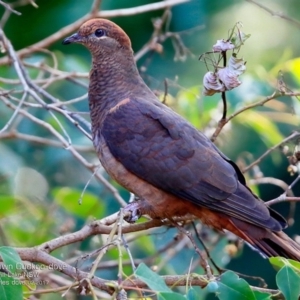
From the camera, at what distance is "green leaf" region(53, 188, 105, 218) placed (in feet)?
12.2

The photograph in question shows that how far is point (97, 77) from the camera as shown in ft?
11.7

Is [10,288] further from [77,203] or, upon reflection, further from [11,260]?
[77,203]

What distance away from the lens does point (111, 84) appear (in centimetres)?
352

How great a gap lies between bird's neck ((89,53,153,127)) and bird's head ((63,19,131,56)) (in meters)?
0.06

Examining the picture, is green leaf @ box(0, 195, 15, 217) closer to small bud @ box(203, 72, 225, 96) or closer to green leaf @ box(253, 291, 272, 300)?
small bud @ box(203, 72, 225, 96)

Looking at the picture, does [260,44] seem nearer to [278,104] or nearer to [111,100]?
[278,104]

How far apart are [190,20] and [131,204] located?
274 cm

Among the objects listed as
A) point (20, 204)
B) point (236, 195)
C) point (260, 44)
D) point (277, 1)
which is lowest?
point (20, 204)

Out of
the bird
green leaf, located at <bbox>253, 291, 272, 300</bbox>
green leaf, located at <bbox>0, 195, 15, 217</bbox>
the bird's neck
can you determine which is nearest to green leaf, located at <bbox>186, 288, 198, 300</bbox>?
green leaf, located at <bbox>253, 291, 272, 300</bbox>

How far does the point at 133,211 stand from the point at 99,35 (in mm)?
1027

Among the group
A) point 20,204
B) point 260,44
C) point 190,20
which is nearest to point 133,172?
point 20,204

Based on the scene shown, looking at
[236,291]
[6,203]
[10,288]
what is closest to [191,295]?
[236,291]

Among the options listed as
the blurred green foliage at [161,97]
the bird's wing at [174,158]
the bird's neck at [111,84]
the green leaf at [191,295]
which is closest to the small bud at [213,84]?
the blurred green foliage at [161,97]

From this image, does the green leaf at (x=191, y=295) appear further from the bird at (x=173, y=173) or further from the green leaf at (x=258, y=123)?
the green leaf at (x=258, y=123)
